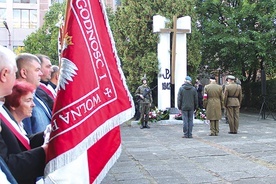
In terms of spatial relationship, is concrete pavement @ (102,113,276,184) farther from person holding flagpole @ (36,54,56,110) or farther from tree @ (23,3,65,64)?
tree @ (23,3,65,64)

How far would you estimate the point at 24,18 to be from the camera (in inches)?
2104

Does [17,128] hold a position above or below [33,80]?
below

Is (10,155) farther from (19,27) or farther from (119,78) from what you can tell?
(19,27)

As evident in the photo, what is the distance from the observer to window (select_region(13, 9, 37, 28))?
53031mm

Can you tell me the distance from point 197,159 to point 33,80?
5.21 meters

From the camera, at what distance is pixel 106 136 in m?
2.53

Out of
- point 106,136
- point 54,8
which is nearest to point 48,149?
point 106,136

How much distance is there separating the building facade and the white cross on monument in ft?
130

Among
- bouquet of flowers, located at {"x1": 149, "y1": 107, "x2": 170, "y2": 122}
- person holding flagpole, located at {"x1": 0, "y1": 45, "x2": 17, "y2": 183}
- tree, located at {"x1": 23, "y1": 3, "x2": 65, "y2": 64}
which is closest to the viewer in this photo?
person holding flagpole, located at {"x1": 0, "y1": 45, "x2": 17, "y2": 183}

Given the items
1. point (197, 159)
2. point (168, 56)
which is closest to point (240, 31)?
point (168, 56)

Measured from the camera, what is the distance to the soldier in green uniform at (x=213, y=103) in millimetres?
11164

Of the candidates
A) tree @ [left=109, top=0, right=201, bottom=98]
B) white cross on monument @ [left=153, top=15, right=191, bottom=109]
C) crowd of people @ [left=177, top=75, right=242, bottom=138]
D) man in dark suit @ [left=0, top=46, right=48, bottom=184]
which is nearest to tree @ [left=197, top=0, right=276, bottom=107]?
tree @ [left=109, top=0, right=201, bottom=98]

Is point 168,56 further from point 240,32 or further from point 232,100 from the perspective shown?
point 240,32

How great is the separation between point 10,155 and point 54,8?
29.3 meters
